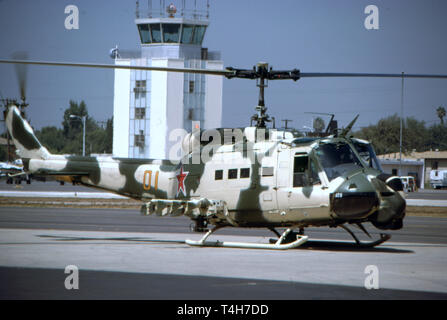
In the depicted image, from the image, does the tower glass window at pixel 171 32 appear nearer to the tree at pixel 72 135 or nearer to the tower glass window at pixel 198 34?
the tower glass window at pixel 198 34

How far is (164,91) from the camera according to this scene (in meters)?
58.8

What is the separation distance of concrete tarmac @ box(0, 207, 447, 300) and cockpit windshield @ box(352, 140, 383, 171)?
2200 millimetres

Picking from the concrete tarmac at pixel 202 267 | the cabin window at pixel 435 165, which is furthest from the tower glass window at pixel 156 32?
the cabin window at pixel 435 165

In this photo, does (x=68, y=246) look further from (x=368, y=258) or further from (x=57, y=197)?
(x=57, y=197)

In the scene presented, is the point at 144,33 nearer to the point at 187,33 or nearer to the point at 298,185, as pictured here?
the point at 187,33

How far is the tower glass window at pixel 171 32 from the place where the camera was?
5531cm

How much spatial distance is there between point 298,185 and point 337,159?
1151 millimetres

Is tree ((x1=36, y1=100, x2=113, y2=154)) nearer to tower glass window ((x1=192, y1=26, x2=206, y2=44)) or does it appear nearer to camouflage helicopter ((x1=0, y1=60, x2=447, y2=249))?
tower glass window ((x1=192, y1=26, x2=206, y2=44))

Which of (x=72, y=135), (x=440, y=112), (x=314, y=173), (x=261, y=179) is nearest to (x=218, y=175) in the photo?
(x=261, y=179)

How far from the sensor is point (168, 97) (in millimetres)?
58500

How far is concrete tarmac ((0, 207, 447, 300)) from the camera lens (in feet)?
31.0
